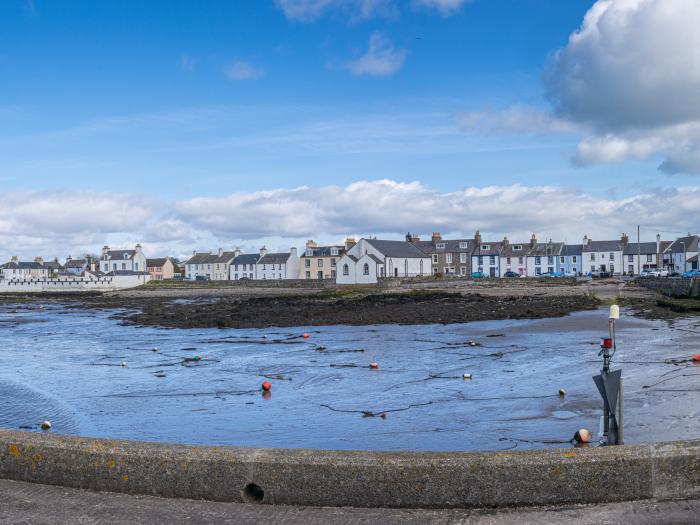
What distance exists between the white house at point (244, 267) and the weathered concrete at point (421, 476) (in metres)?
121

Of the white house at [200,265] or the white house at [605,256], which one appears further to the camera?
the white house at [200,265]

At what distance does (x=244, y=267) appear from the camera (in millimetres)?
127625

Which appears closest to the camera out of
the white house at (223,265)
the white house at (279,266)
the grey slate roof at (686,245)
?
the grey slate roof at (686,245)

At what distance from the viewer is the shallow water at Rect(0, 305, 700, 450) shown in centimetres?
1204

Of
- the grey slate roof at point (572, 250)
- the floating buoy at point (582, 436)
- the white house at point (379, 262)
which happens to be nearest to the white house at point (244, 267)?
the white house at point (379, 262)

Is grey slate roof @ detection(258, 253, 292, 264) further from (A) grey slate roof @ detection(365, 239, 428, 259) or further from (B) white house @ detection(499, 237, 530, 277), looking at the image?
(B) white house @ detection(499, 237, 530, 277)

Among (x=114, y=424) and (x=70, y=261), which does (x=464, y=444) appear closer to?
(x=114, y=424)

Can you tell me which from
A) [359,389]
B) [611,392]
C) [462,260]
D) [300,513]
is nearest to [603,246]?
[462,260]

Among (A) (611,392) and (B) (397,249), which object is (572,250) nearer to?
(B) (397,249)

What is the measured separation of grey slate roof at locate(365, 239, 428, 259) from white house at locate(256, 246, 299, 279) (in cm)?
2401

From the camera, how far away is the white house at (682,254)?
105188mm

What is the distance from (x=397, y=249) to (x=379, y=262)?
9.90 m

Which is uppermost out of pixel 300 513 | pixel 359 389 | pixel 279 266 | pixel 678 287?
pixel 279 266

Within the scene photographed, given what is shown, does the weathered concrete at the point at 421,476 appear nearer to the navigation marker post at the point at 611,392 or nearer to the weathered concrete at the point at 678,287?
the navigation marker post at the point at 611,392
